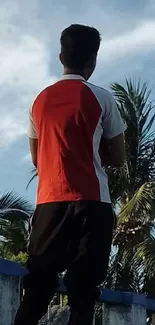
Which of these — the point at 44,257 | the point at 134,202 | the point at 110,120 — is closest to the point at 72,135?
the point at 110,120

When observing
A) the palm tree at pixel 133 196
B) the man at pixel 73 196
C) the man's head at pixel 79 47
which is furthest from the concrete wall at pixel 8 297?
the palm tree at pixel 133 196

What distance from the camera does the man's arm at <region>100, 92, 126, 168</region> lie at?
10.3 ft

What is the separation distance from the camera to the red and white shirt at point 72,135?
2975 millimetres

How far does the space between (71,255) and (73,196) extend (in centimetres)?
23

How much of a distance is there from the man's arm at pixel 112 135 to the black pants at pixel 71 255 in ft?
0.86

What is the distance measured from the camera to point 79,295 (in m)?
2.92

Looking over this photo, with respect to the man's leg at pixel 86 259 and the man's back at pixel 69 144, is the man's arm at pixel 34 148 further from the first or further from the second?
the man's leg at pixel 86 259

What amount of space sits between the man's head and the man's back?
0.27ft

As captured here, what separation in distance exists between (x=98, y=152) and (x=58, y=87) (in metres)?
0.33

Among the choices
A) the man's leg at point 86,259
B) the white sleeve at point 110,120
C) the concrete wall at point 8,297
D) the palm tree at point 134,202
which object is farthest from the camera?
the palm tree at point 134,202

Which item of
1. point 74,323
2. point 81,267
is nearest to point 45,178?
point 81,267

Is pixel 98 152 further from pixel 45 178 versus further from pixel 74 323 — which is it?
pixel 74 323

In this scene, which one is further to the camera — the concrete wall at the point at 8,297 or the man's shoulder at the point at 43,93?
the concrete wall at the point at 8,297

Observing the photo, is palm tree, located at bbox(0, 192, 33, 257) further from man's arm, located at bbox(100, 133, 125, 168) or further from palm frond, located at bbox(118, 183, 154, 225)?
man's arm, located at bbox(100, 133, 125, 168)
